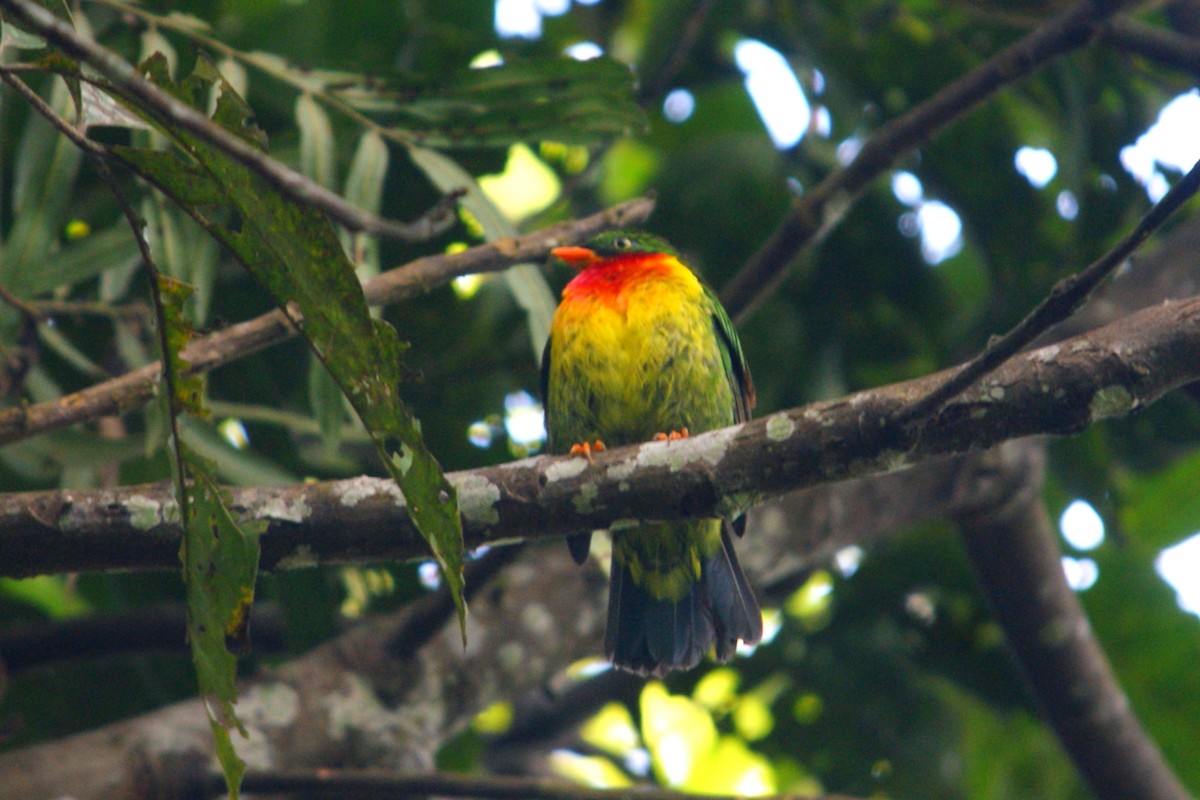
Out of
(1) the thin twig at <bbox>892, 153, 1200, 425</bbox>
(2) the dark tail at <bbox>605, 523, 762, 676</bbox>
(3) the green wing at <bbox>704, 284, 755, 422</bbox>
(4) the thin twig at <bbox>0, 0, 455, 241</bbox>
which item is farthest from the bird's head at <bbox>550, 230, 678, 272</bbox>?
(4) the thin twig at <bbox>0, 0, 455, 241</bbox>

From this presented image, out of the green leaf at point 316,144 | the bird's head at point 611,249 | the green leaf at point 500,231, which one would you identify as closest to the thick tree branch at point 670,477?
the green leaf at point 500,231

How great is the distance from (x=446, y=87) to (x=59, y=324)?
66.9 inches

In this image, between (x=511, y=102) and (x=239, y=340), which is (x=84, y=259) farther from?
(x=511, y=102)

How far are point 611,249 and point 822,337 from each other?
1.25m

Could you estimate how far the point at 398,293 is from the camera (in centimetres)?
290

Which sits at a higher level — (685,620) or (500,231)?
(500,231)

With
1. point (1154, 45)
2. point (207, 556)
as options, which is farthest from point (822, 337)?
point (207, 556)

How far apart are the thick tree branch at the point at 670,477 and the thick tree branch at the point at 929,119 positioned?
1645 millimetres

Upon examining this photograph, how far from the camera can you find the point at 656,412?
12.2 feet

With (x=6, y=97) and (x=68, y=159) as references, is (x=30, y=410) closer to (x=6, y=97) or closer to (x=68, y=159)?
(x=68, y=159)

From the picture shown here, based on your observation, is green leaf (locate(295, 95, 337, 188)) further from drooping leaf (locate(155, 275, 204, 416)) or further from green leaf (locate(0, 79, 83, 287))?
drooping leaf (locate(155, 275, 204, 416))

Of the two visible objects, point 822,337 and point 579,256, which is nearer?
point 579,256

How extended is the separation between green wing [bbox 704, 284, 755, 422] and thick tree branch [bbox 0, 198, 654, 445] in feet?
3.07

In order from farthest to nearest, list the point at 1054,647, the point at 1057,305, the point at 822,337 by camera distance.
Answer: the point at 822,337
the point at 1054,647
the point at 1057,305
